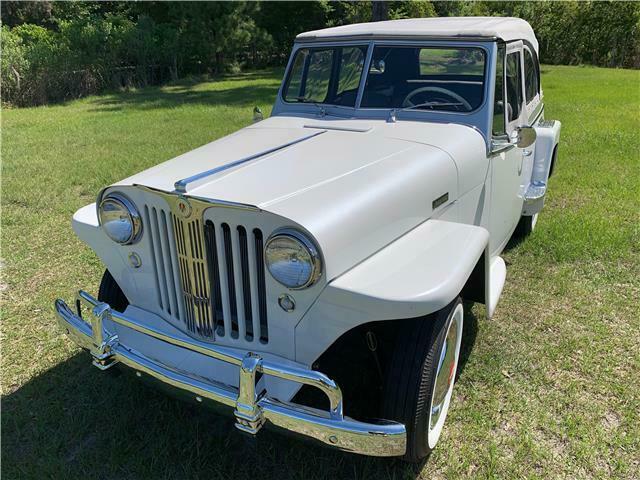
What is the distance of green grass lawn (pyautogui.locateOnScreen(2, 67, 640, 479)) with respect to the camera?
2.45 m

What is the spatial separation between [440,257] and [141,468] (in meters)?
1.66

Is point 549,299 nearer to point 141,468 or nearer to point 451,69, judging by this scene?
point 451,69

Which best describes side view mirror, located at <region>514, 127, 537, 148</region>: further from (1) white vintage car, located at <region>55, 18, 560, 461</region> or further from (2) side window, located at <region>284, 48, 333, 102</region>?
(2) side window, located at <region>284, 48, 333, 102</region>

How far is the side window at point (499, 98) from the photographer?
125 inches

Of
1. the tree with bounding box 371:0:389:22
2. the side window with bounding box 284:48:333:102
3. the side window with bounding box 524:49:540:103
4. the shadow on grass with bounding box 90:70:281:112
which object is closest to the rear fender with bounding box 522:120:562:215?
the side window with bounding box 524:49:540:103

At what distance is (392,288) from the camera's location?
193 cm

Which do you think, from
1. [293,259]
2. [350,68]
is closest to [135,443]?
[293,259]

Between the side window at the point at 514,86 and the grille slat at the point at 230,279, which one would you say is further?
the side window at the point at 514,86

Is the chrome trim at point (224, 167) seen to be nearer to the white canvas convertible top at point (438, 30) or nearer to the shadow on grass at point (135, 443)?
the white canvas convertible top at point (438, 30)

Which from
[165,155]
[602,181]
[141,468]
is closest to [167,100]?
[165,155]

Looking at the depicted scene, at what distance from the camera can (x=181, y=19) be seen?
20.5 metres

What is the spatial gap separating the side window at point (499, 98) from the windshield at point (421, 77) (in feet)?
0.42

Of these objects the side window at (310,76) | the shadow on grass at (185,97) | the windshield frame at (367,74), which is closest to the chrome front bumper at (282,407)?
the windshield frame at (367,74)

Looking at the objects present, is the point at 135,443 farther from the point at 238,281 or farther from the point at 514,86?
the point at 514,86
